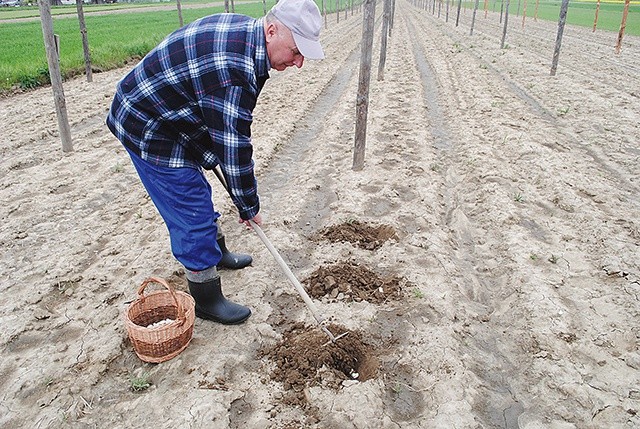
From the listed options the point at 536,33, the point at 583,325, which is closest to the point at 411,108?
the point at 583,325

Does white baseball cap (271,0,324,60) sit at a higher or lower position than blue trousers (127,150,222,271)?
higher

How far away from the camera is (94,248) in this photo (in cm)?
424

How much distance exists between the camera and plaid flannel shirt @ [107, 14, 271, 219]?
2.45 meters

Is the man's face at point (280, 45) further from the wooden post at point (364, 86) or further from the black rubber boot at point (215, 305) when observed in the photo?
the wooden post at point (364, 86)

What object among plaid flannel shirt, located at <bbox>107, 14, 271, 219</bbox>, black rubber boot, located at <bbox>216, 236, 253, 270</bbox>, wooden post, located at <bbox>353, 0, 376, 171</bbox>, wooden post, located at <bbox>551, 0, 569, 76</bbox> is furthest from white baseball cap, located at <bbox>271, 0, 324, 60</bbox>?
wooden post, located at <bbox>551, 0, 569, 76</bbox>

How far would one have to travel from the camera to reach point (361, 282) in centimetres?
375

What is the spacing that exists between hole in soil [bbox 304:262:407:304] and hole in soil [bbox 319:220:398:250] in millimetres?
450

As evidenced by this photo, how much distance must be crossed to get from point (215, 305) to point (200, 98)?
1.44 m

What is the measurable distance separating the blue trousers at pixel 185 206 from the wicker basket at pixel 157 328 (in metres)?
0.26

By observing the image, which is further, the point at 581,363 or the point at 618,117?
the point at 618,117

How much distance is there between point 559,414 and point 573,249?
1969mm

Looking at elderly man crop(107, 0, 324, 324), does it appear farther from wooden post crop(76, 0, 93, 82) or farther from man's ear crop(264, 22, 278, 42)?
wooden post crop(76, 0, 93, 82)

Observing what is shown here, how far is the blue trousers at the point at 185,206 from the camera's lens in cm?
281

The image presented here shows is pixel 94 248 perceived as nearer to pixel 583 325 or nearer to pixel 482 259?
pixel 482 259
